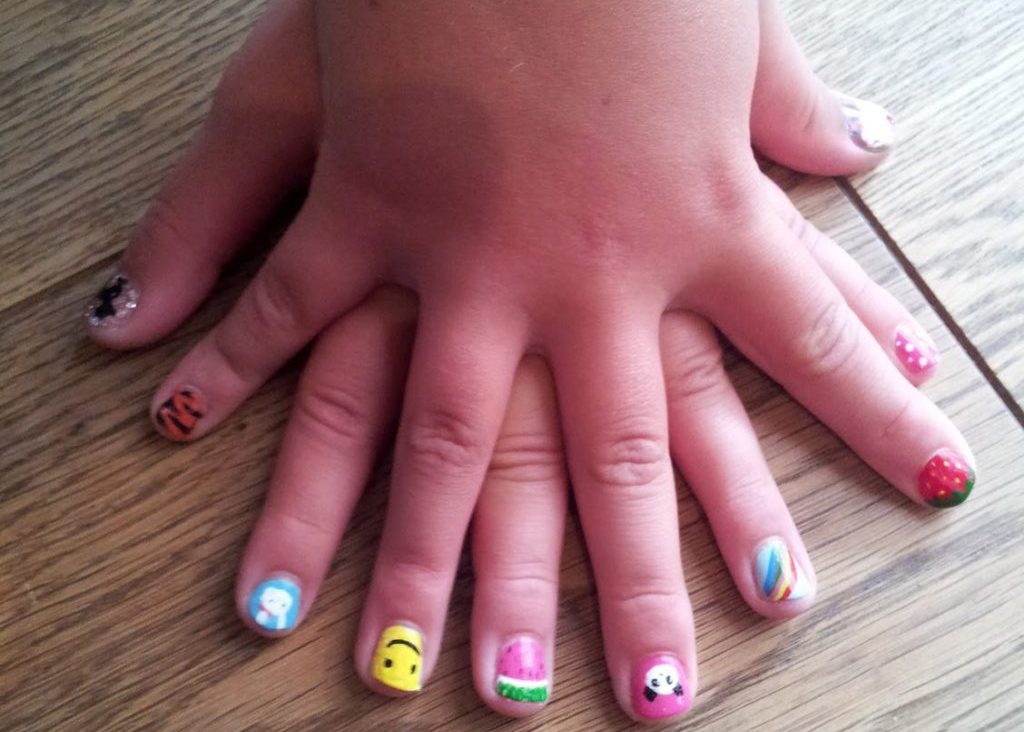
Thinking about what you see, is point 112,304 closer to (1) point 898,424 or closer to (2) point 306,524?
(2) point 306,524

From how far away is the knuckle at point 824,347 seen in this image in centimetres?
45

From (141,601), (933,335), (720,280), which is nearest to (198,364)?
(141,601)

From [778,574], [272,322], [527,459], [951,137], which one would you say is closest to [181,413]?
[272,322]

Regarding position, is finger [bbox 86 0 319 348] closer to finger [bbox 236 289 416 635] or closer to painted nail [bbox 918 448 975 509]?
finger [bbox 236 289 416 635]

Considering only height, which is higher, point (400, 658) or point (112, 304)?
point (112, 304)

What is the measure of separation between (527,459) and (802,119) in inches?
8.4

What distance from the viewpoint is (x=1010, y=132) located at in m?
0.49

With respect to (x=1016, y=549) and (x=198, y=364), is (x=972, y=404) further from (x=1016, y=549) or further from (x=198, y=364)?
(x=198, y=364)

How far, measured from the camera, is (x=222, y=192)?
49cm

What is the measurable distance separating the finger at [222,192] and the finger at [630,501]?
0.55 feet

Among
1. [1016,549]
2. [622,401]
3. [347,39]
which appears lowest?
[1016,549]

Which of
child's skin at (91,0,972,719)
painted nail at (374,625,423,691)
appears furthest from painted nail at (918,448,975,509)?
painted nail at (374,625,423,691)

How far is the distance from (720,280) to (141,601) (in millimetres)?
293

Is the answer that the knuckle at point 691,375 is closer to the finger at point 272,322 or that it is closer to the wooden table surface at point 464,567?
the wooden table surface at point 464,567
